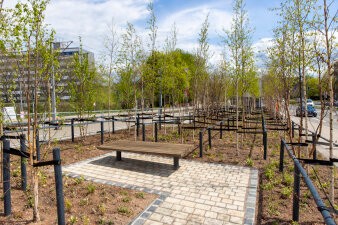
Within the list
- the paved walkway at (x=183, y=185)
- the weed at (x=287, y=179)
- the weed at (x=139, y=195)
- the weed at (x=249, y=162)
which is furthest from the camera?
the weed at (x=249, y=162)

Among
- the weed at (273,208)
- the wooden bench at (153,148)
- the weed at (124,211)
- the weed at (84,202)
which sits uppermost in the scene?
the wooden bench at (153,148)

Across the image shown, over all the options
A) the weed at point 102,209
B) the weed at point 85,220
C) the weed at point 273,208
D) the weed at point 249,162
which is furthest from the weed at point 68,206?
the weed at point 249,162

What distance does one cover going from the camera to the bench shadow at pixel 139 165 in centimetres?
582

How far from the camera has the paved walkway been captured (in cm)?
364

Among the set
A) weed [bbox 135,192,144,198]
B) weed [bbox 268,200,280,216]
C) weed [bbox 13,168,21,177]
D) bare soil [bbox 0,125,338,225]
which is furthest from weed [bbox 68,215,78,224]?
weed [bbox 268,200,280,216]

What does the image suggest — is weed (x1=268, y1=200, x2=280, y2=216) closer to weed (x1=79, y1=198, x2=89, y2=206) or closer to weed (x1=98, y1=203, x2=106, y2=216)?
weed (x1=98, y1=203, x2=106, y2=216)

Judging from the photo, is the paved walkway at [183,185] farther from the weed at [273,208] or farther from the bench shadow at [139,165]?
the weed at [273,208]

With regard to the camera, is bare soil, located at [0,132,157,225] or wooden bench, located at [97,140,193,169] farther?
wooden bench, located at [97,140,193,169]

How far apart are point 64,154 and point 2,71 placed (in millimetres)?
4253

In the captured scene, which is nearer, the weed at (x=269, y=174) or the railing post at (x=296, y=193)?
the railing post at (x=296, y=193)

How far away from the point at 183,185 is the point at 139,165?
1.78 m

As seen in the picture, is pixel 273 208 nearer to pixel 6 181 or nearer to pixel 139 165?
pixel 139 165

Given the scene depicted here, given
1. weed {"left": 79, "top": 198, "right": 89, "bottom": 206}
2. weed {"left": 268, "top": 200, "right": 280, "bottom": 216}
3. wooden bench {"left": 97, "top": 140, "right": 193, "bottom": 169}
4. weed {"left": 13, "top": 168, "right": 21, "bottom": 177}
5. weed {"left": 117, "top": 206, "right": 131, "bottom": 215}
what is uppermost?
wooden bench {"left": 97, "top": 140, "right": 193, "bottom": 169}

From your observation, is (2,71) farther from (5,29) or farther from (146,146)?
(146,146)
